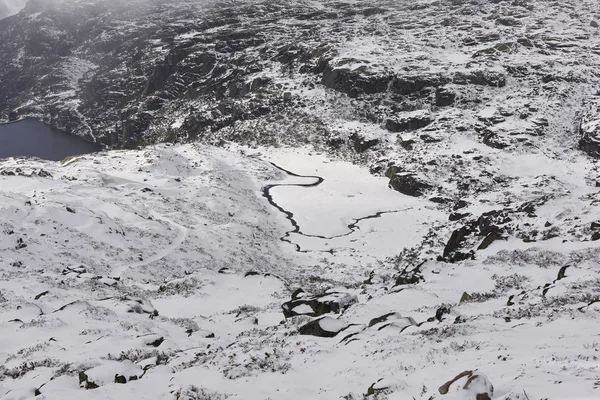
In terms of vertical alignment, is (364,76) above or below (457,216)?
above

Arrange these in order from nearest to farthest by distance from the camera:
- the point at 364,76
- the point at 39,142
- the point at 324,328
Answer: the point at 324,328 → the point at 364,76 → the point at 39,142

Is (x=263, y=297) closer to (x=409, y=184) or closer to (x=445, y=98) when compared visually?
(x=409, y=184)

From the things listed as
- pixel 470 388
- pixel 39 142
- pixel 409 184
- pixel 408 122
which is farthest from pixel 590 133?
pixel 39 142

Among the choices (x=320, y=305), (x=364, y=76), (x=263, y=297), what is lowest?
(x=263, y=297)

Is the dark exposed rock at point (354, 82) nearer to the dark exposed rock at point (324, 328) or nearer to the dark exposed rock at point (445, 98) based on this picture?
the dark exposed rock at point (445, 98)

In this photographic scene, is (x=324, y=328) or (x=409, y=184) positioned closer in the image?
(x=324, y=328)

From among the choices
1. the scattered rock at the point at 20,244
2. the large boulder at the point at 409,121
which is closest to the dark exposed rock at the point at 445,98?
the large boulder at the point at 409,121
